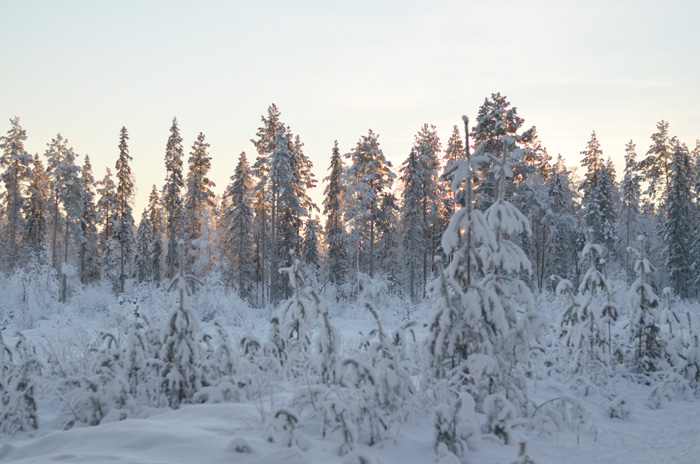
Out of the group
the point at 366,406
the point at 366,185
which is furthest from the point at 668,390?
the point at 366,185

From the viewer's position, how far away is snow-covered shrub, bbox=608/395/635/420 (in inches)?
247

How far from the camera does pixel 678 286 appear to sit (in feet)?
114

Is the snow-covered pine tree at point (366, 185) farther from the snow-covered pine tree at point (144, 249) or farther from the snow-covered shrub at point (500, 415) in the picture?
the snow-covered shrub at point (500, 415)

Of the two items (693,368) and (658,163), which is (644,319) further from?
(658,163)

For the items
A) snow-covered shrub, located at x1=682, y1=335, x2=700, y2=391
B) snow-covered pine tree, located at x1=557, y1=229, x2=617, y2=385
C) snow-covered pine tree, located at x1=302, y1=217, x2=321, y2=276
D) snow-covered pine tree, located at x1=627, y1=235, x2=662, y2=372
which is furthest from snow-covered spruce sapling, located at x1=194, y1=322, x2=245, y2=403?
snow-covered pine tree, located at x1=302, y1=217, x2=321, y2=276

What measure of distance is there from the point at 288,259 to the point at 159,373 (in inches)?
1141

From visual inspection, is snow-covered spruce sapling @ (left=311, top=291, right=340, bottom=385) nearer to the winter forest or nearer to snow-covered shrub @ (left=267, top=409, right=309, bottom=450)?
the winter forest

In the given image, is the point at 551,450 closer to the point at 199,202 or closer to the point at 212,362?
the point at 212,362

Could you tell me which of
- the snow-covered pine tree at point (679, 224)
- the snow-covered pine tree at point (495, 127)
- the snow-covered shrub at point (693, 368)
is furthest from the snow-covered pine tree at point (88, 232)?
the snow-covered pine tree at point (679, 224)

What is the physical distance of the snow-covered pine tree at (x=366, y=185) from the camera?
32.4 meters

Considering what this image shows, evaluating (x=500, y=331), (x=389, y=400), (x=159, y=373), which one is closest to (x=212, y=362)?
(x=159, y=373)

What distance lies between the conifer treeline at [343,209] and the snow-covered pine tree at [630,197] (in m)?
0.15

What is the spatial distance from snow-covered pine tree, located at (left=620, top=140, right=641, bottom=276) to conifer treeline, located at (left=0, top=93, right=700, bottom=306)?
0.15 meters

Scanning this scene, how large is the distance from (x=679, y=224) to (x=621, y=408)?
34.6 meters
